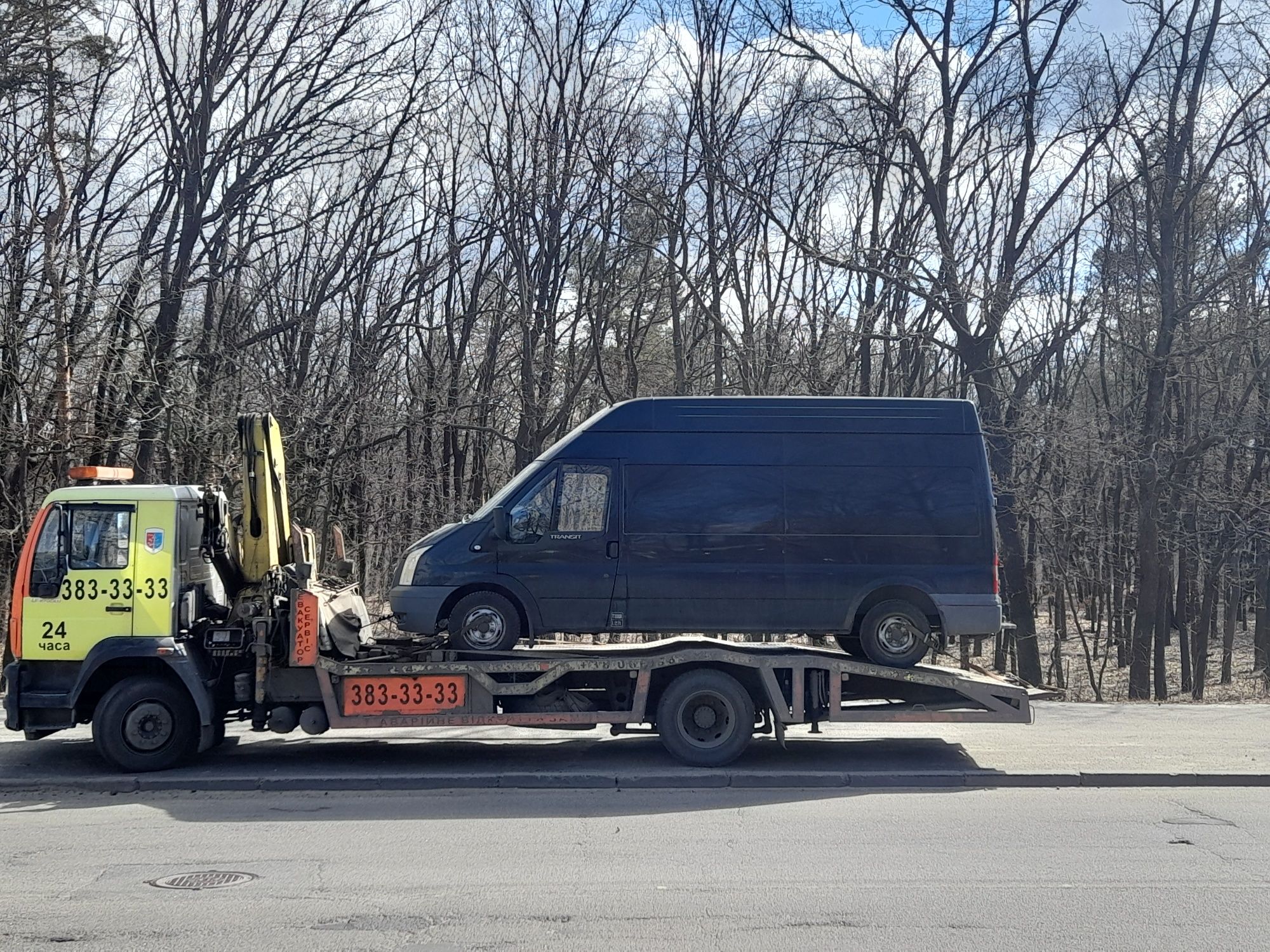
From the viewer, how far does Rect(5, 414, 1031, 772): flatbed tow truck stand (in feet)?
31.8

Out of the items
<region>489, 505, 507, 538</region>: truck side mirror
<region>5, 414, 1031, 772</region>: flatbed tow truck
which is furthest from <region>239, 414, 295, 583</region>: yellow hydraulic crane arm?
<region>489, 505, 507, 538</region>: truck side mirror

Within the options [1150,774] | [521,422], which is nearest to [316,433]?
[521,422]

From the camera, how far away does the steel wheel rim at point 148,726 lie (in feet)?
32.0

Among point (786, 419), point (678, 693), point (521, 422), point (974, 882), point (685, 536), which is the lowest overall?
point (974, 882)

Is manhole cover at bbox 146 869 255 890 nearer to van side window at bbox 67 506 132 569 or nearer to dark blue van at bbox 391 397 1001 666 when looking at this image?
dark blue van at bbox 391 397 1001 666

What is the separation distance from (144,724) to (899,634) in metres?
6.70

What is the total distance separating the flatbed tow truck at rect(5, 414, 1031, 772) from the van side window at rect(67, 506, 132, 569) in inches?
0.6

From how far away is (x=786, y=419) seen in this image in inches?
416

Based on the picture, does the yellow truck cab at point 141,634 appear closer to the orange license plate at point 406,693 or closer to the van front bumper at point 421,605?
the orange license plate at point 406,693

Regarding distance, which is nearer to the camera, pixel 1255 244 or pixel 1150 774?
pixel 1150 774

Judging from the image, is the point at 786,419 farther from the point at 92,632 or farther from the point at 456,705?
the point at 92,632

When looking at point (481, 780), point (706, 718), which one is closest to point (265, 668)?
point (481, 780)

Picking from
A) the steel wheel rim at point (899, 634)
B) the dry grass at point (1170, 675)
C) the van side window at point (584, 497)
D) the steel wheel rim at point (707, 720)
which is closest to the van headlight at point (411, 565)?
the van side window at point (584, 497)

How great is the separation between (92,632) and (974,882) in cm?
733
